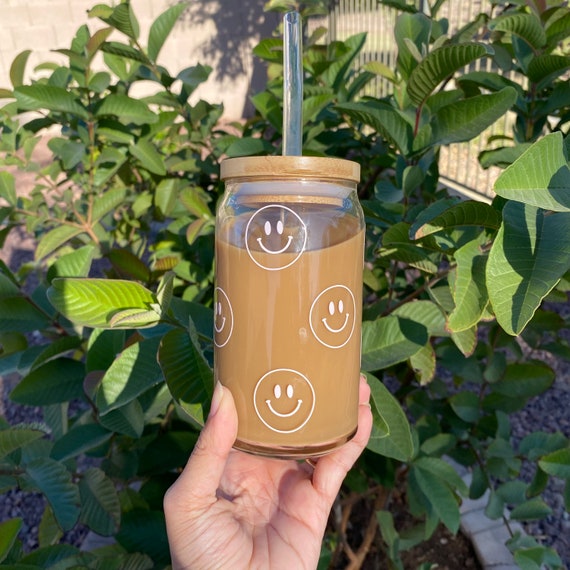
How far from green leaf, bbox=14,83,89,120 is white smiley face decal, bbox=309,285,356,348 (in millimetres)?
1018

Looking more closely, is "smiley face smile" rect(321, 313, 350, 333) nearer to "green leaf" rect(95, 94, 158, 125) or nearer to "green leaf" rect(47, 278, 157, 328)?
"green leaf" rect(47, 278, 157, 328)

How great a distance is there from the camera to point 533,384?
5.03 feet

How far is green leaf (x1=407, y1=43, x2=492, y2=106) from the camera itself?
926 millimetres

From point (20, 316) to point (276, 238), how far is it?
63 cm

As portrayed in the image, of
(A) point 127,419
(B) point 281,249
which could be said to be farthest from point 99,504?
(B) point 281,249

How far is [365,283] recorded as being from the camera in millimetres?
1383

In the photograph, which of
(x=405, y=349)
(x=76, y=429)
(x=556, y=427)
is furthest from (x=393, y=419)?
(x=556, y=427)

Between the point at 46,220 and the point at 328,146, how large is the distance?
0.99 m

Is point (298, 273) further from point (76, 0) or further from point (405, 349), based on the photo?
point (76, 0)

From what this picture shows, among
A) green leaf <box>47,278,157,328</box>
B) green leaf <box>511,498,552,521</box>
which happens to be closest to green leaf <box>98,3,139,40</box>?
green leaf <box>47,278,157,328</box>

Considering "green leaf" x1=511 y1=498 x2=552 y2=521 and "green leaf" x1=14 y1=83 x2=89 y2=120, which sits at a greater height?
"green leaf" x1=14 y1=83 x2=89 y2=120

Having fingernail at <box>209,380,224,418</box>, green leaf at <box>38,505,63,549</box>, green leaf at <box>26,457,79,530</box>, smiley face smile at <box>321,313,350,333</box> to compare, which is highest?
smiley face smile at <box>321,313,350,333</box>

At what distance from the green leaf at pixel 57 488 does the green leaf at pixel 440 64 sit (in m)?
0.97

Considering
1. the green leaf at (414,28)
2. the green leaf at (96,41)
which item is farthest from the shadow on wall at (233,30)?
the green leaf at (414,28)
